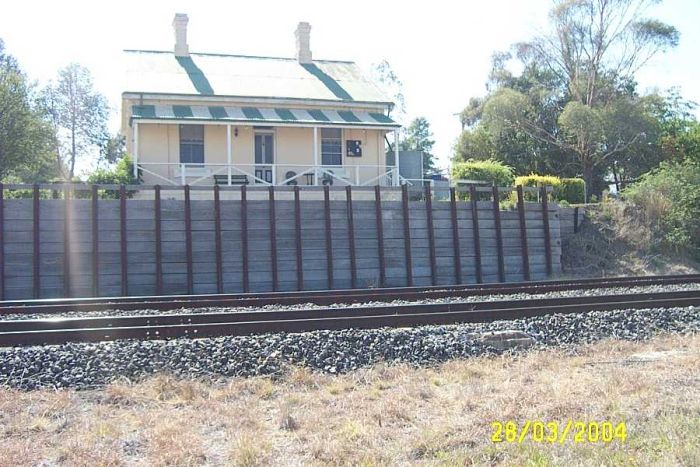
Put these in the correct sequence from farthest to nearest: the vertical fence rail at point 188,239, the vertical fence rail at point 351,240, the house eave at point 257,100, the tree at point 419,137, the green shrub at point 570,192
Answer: the tree at point 419,137 → the green shrub at point 570,192 → the house eave at point 257,100 → the vertical fence rail at point 351,240 → the vertical fence rail at point 188,239

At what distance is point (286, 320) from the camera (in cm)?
897

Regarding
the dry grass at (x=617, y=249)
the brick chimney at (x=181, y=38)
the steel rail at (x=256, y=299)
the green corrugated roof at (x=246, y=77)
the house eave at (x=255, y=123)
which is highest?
the brick chimney at (x=181, y=38)

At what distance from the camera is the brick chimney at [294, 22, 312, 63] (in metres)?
30.0

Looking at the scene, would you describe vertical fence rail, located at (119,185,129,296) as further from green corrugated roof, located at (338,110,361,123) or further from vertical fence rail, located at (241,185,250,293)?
green corrugated roof, located at (338,110,361,123)

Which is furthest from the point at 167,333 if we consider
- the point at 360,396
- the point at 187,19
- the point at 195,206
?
the point at 187,19

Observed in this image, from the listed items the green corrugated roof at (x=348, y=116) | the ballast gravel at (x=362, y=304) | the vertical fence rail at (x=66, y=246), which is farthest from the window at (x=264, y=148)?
the ballast gravel at (x=362, y=304)

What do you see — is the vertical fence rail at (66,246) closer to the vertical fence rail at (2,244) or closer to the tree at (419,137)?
the vertical fence rail at (2,244)

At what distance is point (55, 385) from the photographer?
665cm

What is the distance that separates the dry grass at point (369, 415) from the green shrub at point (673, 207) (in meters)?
15.0

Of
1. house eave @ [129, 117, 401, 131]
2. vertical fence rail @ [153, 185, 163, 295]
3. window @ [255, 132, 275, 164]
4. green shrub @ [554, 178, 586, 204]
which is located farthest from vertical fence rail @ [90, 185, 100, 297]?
green shrub @ [554, 178, 586, 204]

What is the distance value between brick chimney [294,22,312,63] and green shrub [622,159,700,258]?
1464 centimetres

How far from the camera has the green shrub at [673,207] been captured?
21172mm

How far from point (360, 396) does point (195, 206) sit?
36.4 ft

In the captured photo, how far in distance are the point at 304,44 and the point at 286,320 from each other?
23188 mm
